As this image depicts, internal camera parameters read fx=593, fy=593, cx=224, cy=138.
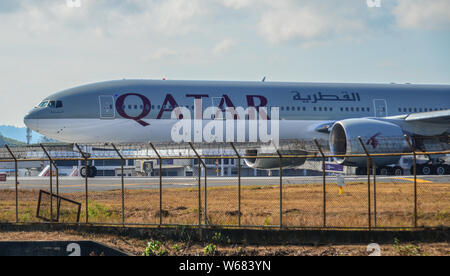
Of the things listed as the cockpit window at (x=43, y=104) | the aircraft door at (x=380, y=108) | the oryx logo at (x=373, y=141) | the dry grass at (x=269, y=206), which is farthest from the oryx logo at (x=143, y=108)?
the aircraft door at (x=380, y=108)

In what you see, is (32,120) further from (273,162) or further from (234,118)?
(273,162)

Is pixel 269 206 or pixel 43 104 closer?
pixel 269 206

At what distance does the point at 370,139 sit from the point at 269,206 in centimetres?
1084

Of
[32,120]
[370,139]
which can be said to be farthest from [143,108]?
[370,139]

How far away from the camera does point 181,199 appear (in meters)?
21.4

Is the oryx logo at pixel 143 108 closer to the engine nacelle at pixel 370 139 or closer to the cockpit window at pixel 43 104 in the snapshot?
the cockpit window at pixel 43 104

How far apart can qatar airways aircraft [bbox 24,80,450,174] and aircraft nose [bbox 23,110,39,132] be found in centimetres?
5

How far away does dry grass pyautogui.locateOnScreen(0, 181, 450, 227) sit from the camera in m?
16.0

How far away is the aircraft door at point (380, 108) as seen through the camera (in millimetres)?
33594

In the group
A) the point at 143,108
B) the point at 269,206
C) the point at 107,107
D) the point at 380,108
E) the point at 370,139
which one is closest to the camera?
the point at 269,206

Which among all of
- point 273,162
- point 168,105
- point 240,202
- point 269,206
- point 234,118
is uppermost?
point 168,105

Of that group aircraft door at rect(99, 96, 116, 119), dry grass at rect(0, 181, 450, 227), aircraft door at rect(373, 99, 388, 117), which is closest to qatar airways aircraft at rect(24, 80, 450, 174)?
aircraft door at rect(99, 96, 116, 119)

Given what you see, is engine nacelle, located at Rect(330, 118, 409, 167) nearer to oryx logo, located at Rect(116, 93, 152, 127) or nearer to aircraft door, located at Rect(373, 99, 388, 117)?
aircraft door, located at Rect(373, 99, 388, 117)

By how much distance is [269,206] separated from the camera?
1914 centimetres
